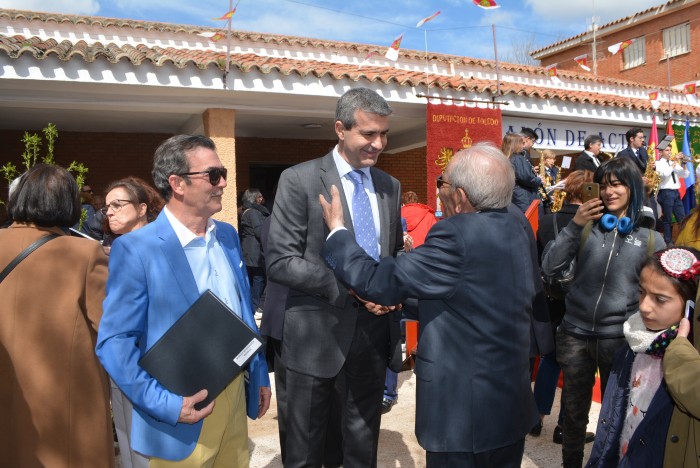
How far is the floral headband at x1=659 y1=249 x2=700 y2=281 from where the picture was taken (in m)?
2.28

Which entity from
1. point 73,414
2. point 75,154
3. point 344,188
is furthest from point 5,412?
point 75,154

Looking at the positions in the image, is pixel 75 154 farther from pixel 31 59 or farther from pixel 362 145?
pixel 362 145

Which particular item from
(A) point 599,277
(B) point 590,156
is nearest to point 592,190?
(A) point 599,277

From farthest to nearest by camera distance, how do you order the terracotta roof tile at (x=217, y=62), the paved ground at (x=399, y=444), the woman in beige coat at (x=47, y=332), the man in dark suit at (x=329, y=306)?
the terracotta roof tile at (x=217, y=62) → the paved ground at (x=399, y=444) → the man in dark suit at (x=329, y=306) → the woman in beige coat at (x=47, y=332)

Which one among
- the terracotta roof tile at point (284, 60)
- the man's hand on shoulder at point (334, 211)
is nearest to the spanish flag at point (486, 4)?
the terracotta roof tile at point (284, 60)

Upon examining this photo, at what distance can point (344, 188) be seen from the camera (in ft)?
9.32

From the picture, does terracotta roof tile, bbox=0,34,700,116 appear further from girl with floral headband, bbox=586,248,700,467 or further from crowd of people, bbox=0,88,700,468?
girl with floral headband, bbox=586,248,700,467

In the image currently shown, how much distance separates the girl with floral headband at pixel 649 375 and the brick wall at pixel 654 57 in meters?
26.7

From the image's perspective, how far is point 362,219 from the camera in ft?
9.34

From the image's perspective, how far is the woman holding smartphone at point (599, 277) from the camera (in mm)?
3352

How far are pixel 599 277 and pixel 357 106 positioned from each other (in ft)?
5.62

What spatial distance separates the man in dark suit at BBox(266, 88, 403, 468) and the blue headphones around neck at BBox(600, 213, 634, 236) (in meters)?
1.32

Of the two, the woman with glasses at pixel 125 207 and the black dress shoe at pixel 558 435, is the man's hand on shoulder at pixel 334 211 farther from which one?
the black dress shoe at pixel 558 435

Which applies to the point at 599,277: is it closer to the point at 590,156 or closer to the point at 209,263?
the point at 209,263
